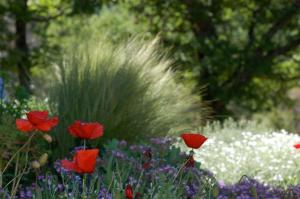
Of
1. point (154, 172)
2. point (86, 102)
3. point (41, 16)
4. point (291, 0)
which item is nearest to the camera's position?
point (154, 172)

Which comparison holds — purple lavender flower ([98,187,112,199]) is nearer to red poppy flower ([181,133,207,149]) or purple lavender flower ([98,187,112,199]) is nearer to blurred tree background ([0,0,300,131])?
red poppy flower ([181,133,207,149])

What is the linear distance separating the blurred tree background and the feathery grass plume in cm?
448

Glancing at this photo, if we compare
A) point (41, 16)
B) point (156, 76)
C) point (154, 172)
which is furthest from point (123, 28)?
point (154, 172)

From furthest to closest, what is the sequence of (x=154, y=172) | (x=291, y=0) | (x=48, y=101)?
1. (x=291, y=0)
2. (x=48, y=101)
3. (x=154, y=172)

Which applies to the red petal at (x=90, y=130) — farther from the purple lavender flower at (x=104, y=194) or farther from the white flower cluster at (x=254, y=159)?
the white flower cluster at (x=254, y=159)

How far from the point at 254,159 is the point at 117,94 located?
1.40 m

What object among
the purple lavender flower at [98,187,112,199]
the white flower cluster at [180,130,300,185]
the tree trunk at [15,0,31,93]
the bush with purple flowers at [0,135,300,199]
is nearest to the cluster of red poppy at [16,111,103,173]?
the purple lavender flower at [98,187,112,199]

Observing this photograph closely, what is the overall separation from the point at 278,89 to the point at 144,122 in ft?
21.6

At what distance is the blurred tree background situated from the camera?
9641 mm

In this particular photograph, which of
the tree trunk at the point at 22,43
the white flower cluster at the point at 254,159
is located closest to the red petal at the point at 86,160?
the white flower cluster at the point at 254,159

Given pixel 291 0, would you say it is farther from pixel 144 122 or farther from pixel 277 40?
pixel 144 122

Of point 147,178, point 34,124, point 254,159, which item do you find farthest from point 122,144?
point 254,159

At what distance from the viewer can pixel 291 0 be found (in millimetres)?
9617

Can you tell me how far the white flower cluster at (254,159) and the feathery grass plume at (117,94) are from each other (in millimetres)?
485
